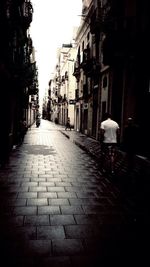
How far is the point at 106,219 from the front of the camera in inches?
213

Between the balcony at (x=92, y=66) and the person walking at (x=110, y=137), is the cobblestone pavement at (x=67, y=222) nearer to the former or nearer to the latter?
the person walking at (x=110, y=137)

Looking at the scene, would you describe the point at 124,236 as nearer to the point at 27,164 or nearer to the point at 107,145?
the point at 107,145

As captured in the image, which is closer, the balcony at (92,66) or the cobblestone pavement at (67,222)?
the cobblestone pavement at (67,222)

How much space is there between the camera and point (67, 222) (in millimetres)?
5145

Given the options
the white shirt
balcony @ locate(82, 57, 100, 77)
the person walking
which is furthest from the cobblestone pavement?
balcony @ locate(82, 57, 100, 77)

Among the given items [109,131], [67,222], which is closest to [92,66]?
[109,131]

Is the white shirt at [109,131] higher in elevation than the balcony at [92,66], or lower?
lower

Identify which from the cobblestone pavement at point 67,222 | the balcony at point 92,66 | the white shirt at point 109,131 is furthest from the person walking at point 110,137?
the balcony at point 92,66

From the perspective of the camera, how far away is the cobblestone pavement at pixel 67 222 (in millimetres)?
3916

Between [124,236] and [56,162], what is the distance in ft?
22.8

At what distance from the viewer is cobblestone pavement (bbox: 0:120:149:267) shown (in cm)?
392

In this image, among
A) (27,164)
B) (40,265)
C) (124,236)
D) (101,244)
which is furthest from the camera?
(27,164)

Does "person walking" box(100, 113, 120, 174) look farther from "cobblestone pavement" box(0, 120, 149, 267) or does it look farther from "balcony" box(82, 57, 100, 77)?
"balcony" box(82, 57, 100, 77)

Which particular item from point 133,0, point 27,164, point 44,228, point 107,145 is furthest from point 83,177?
point 133,0
